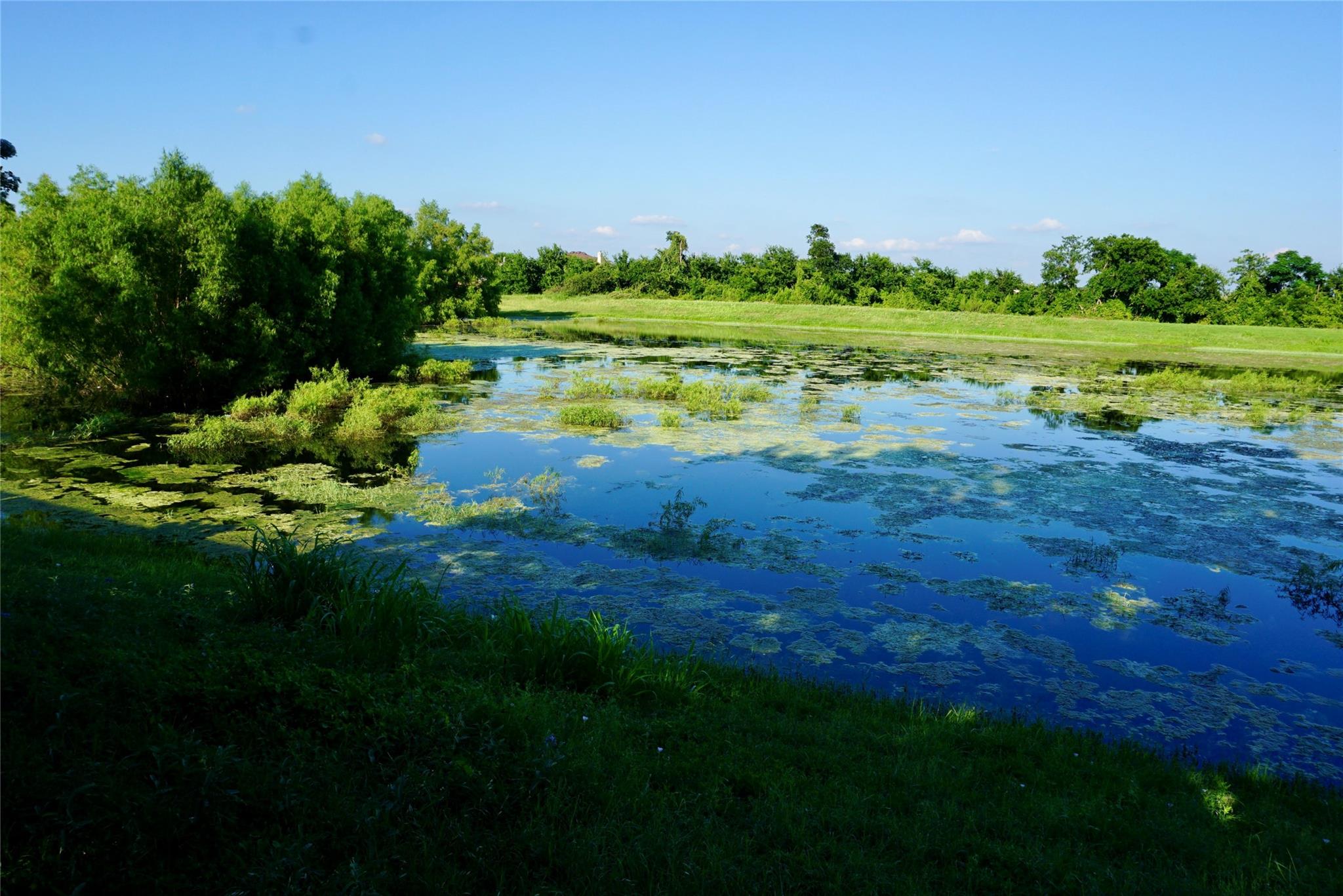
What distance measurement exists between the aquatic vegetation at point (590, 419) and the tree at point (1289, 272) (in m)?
62.5

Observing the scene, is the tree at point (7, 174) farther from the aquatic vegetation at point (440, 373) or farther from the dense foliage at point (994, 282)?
the dense foliage at point (994, 282)

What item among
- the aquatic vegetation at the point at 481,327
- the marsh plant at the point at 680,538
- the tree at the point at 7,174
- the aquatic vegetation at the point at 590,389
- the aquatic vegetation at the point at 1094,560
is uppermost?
the tree at the point at 7,174

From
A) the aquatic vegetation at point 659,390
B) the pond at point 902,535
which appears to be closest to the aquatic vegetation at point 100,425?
the pond at point 902,535

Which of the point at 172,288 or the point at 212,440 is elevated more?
the point at 172,288

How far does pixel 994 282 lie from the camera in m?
67.4

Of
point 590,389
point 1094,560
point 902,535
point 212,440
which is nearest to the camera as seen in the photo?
point 1094,560

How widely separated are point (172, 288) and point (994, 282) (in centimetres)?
6585

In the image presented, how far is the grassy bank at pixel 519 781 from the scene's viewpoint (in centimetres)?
277

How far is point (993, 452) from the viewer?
46.5 ft

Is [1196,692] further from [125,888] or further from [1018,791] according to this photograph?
[125,888]

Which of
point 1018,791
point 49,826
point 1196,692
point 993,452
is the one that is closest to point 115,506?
point 49,826

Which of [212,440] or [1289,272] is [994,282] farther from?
[212,440]

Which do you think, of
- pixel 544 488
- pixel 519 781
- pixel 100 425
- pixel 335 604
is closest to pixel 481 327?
pixel 100 425

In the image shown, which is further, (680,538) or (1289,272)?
(1289,272)
